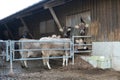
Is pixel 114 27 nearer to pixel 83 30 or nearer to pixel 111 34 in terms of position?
pixel 111 34

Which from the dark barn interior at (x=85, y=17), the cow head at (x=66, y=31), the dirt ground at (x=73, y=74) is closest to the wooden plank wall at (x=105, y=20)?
the dark barn interior at (x=85, y=17)

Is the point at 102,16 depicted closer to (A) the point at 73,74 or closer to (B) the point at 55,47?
(B) the point at 55,47

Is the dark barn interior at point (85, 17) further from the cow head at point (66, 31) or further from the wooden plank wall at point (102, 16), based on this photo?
the cow head at point (66, 31)

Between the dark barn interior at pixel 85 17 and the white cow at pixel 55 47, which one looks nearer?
the dark barn interior at pixel 85 17

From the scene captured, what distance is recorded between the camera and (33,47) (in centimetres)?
1124

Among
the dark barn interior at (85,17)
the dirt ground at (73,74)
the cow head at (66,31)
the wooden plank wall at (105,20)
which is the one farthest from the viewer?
the cow head at (66,31)

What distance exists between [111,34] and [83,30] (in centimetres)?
192

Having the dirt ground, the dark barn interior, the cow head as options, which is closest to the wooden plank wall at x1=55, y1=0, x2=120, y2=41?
the dark barn interior

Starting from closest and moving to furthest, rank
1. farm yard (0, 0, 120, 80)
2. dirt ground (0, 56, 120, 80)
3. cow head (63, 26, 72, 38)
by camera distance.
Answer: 1. dirt ground (0, 56, 120, 80)
2. farm yard (0, 0, 120, 80)
3. cow head (63, 26, 72, 38)

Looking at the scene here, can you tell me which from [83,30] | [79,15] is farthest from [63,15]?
[83,30]

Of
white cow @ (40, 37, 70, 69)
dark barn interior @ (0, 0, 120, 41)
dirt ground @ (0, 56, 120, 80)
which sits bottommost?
dirt ground @ (0, 56, 120, 80)

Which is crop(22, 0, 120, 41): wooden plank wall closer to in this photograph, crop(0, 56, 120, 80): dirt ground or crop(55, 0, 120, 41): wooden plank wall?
crop(55, 0, 120, 41): wooden plank wall

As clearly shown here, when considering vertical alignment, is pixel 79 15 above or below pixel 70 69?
above

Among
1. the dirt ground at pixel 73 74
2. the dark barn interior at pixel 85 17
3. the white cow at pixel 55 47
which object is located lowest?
the dirt ground at pixel 73 74
